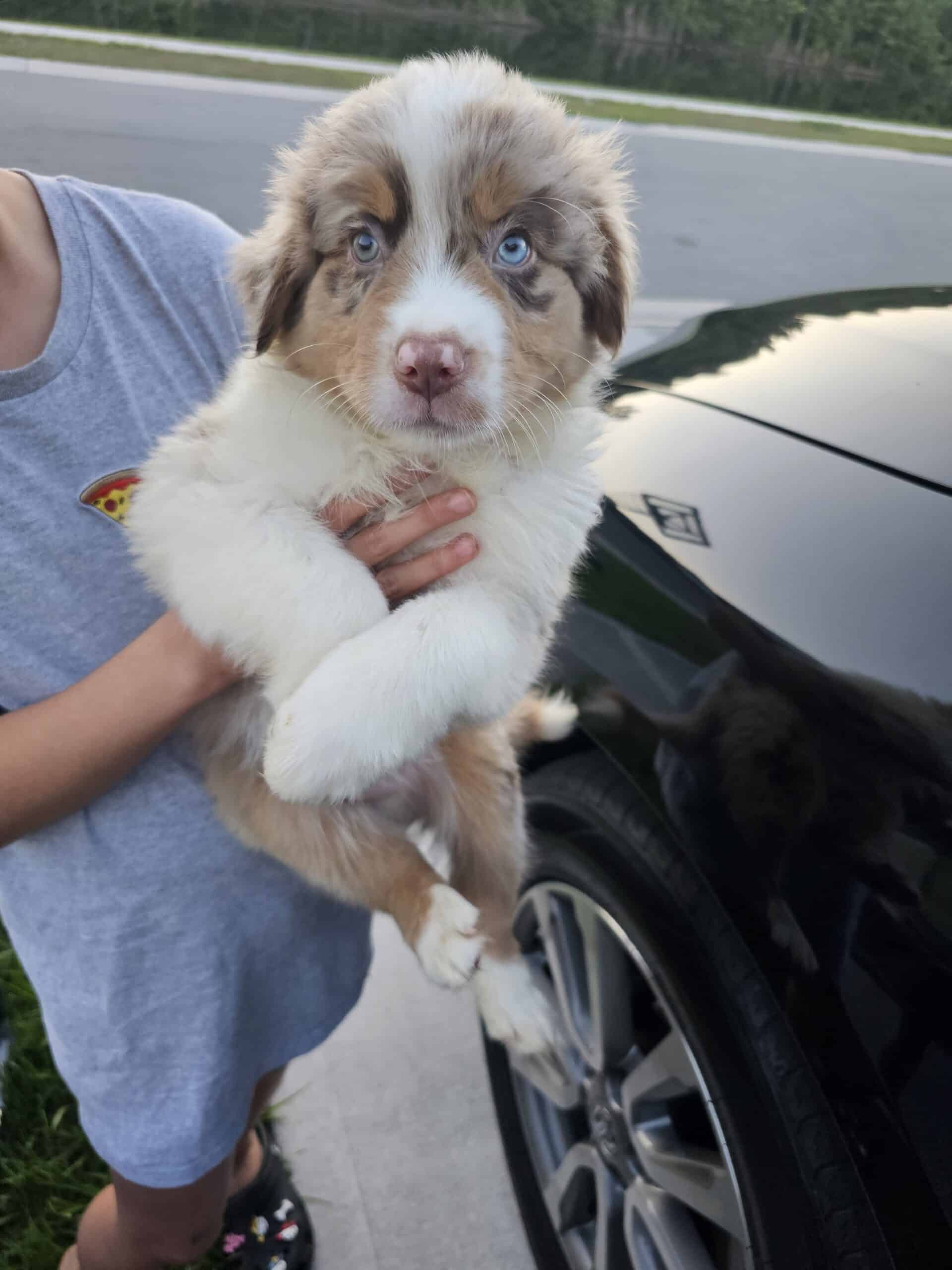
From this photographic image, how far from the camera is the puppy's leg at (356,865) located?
5.23 ft

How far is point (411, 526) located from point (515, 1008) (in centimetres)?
90

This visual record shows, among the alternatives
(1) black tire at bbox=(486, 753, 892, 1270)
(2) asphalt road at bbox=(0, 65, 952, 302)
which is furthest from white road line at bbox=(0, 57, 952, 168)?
(1) black tire at bbox=(486, 753, 892, 1270)

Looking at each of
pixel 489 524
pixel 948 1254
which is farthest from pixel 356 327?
pixel 948 1254

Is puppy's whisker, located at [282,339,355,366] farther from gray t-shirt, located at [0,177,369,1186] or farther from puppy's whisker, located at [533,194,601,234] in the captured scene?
puppy's whisker, located at [533,194,601,234]

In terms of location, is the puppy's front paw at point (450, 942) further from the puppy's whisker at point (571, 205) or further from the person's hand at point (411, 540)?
the puppy's whisker at point (571, 205)

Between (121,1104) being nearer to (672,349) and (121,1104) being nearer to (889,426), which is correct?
(889,426)

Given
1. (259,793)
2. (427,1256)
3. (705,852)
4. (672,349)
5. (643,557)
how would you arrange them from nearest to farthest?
1. (705,852)
2. (259,793)
3. (643,557)
4. (427,1256)
5. (672,349)

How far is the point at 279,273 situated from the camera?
1.57m

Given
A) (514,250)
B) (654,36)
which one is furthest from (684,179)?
(514,250)

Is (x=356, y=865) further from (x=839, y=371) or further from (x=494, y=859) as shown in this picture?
(x=839, y=371)

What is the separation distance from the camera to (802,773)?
52.1 inches

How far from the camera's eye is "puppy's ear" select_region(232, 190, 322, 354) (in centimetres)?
157

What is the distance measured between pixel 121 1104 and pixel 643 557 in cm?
131

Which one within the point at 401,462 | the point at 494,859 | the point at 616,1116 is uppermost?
the point at 401,462
